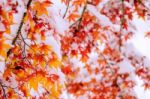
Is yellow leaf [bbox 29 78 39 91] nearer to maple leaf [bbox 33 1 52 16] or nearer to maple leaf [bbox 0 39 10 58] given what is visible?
maple leaf [bbox 0 39 10 58]

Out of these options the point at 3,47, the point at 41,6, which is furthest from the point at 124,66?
the point at 3,47

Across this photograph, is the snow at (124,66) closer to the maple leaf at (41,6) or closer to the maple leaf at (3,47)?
the maple leaf at (41,6)

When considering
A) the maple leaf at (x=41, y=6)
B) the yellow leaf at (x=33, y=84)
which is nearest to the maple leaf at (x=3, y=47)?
the yellow leaf at (x=33, y=84)

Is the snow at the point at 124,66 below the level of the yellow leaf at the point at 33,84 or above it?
above

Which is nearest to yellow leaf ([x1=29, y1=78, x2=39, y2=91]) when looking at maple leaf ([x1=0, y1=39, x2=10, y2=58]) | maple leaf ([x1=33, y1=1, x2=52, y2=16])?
maple leaf ([x1=0, y1=39, x2=10, y2=58])

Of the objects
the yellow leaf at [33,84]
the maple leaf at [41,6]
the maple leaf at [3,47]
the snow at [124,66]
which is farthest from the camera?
the snow at [124,66]

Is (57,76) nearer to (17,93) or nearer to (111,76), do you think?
(17,93)

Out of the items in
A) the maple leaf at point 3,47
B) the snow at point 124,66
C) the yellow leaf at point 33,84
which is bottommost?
the yellow leaf at point 33,84

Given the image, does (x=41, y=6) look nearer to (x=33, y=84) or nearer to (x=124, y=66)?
(x=33, y=84)

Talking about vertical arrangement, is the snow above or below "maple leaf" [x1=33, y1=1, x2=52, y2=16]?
above

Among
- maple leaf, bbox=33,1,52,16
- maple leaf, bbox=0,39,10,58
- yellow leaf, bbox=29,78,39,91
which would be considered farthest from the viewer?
maple leaf, bbox=33,1,52,16

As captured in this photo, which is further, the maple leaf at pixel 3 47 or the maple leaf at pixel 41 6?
the maple leaf at pixel 41 6
